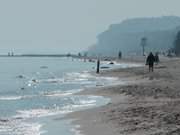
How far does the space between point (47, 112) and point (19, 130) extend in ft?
18.7

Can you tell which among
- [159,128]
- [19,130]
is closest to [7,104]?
[19,130]

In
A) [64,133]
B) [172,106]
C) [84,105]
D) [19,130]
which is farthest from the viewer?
[84,105]

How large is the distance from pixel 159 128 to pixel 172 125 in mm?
382

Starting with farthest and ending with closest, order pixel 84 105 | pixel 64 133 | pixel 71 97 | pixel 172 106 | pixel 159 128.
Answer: pixel 71 97, pixel 84 105, pixel 172 106, pixel 64 133, pixel 159 128

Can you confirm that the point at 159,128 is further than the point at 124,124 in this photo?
No

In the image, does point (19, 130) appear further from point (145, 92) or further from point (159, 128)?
point (145, 92)

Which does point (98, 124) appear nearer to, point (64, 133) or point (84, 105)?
point (64, 133)

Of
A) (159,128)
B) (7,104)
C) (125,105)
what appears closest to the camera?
(159,128)

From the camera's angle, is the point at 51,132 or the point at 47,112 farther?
the point at 47,112

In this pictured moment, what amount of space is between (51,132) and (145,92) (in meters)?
12.1

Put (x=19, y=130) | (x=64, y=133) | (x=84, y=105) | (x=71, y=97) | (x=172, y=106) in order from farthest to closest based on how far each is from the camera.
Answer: (x=71, y=97)
(x=84, y=105)
(x=172, y=106)
(x=19, y=130)
(x=64, y=133)

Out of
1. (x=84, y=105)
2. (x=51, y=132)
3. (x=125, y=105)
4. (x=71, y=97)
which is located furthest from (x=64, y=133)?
(x=71, y=97)

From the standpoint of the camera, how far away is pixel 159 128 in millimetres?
15617

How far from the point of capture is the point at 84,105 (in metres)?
26.6
